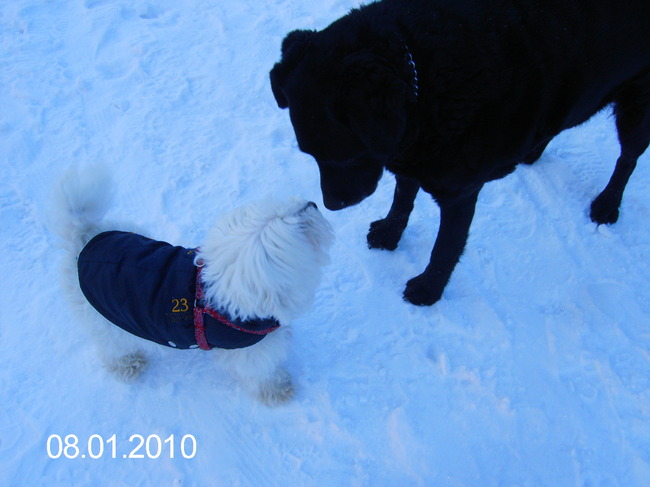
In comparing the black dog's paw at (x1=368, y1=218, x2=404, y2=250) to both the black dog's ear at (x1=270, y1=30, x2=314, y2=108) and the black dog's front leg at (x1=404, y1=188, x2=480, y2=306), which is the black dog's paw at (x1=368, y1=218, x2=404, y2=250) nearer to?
the black dog's front leg at (x1=404, y1=188, x2=480, y2=306)

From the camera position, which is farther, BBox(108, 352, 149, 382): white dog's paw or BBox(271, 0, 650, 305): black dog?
BBox(108, 352, 149, 382): white dog's paw

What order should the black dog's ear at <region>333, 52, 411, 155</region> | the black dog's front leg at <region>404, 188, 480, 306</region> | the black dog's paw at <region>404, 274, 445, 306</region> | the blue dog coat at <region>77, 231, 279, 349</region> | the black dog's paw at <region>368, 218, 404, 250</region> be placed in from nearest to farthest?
1. the black dog's ear at <region>333, 52, 411, 155</region>
2. the blue dog coat at <region>77, 231, 279, 349</region>
3. the black dog's front leg at <region>404, 188, 480, 306</region>
4. the black dog's paw at <region>404, 274, 445, 306</region>
5. the black dog's paw at <region>368, 218, 404, 250</region>

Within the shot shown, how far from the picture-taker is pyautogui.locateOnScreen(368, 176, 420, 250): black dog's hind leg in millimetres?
2588

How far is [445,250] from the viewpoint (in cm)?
237

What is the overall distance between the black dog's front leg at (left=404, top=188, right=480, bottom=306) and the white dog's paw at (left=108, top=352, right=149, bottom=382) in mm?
1773

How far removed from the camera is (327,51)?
1.63 m

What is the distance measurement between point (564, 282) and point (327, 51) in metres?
2.26

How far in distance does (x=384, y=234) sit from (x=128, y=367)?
1890 mm

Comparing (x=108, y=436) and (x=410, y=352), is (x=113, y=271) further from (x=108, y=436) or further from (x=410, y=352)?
(x=410, y=352)

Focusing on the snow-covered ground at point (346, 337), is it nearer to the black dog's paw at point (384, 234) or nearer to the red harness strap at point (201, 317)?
the black dog's paw at point (384, 234)

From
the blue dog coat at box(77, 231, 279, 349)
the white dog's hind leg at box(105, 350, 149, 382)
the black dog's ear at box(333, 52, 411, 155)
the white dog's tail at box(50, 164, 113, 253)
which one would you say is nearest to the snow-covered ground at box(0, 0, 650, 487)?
the white dog's hind leg at box(105, 350, 149, 382)

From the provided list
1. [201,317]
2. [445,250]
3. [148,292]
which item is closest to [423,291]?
[445,250]

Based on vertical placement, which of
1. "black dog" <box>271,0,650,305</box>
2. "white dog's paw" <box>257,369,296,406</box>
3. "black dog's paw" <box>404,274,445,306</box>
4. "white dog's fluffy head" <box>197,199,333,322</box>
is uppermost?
"black dog" <box>271,0,650,305</box>

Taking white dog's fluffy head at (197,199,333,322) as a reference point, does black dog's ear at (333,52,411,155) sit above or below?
above
